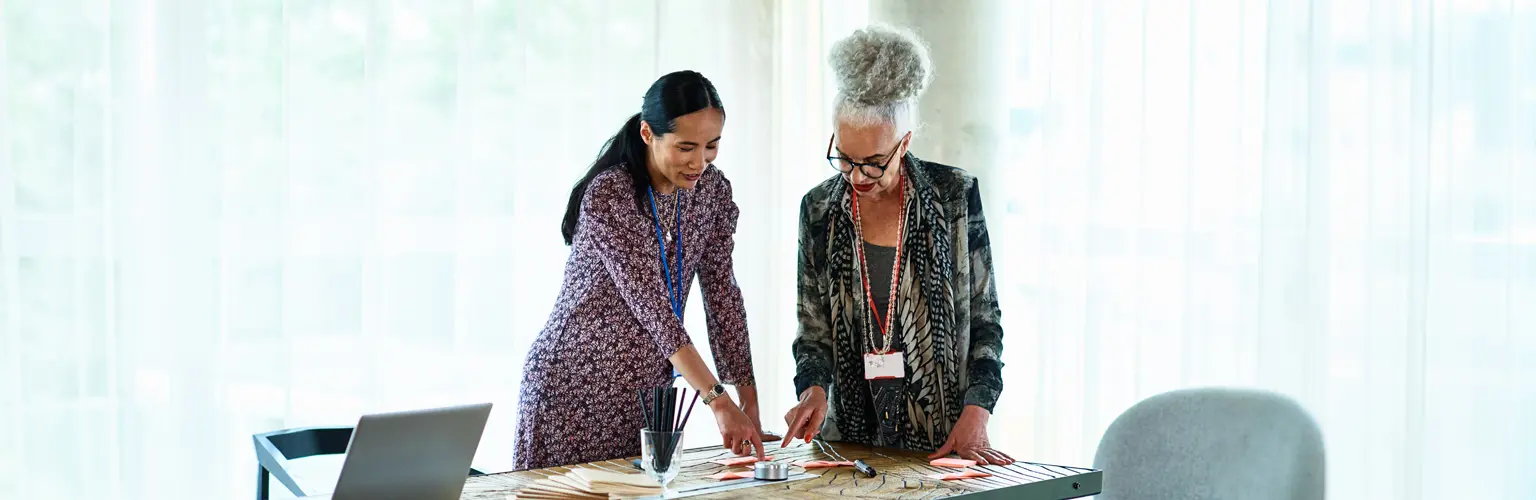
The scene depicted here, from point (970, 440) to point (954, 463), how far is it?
0.12 m

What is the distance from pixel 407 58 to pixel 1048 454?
231 cm

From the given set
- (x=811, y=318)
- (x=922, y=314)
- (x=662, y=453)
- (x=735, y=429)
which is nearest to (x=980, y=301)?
(x=922, y=314)

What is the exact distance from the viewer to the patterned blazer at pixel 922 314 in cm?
237

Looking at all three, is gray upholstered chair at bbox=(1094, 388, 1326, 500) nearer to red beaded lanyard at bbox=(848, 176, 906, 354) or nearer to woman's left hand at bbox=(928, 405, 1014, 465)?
woman's left hand at bbox=(928, 405, 1014, 465)

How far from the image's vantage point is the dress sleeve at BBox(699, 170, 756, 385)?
2516 millimetres

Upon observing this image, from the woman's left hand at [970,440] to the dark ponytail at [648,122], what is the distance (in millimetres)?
719

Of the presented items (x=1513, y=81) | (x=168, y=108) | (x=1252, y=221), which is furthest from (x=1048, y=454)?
(x=168, y=108)

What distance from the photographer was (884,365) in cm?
234

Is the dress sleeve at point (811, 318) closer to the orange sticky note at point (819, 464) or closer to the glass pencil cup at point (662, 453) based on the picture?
the orange sticky note at point (819, 464)

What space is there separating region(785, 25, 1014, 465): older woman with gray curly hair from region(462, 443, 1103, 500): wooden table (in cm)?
17

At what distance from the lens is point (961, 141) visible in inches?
156

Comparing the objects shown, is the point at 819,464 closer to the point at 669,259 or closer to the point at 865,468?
the point at 865,468

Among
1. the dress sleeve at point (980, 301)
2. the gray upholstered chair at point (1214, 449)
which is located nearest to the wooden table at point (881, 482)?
the dress sleeve at point (980, 301)

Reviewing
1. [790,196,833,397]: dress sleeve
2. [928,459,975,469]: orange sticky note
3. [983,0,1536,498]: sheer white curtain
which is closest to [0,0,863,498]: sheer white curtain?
[983,0,1536,498]: sheer white curtain
